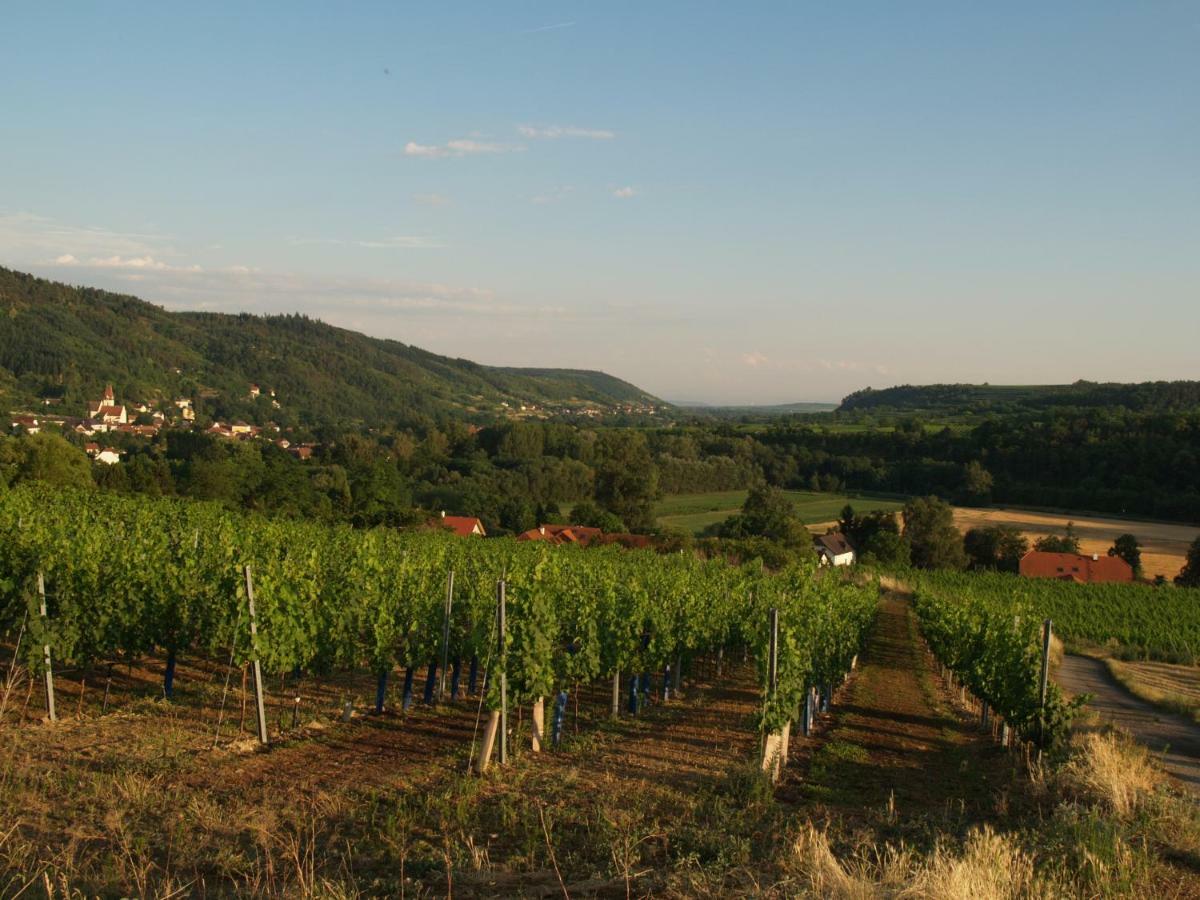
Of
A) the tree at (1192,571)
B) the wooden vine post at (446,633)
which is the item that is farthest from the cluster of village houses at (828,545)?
the wooden vine post at (446,633)

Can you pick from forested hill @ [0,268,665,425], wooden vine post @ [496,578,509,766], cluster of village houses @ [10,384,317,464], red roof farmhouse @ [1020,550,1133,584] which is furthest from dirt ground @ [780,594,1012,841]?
forested hill @ [0,268,665,425]

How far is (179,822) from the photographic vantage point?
6.52 metres

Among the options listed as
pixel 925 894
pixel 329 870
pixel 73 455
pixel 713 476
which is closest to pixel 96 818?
pixel 329 870

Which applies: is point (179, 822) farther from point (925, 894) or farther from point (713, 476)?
point (713, 476)

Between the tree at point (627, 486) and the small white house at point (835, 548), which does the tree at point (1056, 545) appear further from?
the tree at point (627, 486)

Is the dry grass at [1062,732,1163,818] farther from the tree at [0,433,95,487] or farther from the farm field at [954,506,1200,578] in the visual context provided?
the farm field at [954,506,1200,578]

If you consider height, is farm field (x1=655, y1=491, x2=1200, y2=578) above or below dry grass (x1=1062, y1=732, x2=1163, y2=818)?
below

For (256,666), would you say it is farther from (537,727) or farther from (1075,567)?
(1075,567)

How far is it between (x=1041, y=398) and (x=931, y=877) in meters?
157

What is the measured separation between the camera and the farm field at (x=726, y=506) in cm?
6988

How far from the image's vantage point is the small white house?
55.2 metres

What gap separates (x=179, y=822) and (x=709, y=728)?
735cm

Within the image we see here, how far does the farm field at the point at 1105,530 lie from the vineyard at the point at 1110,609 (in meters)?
16.3

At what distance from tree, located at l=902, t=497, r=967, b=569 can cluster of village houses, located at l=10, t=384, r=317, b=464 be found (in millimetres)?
57089
